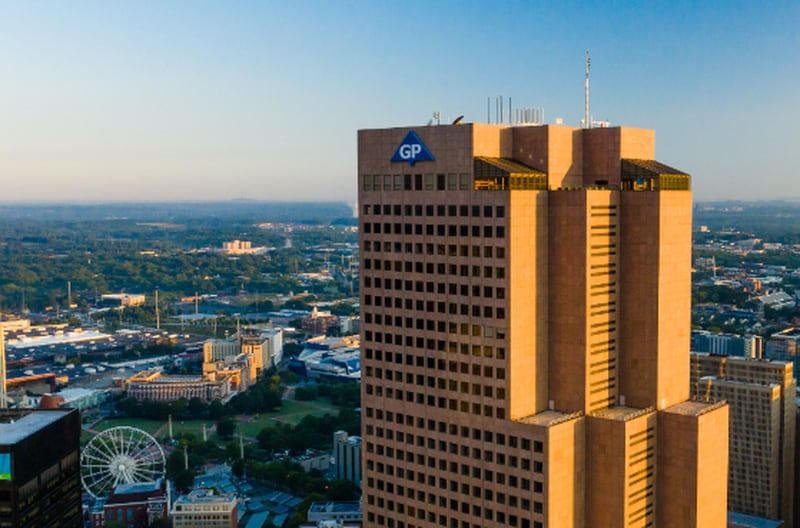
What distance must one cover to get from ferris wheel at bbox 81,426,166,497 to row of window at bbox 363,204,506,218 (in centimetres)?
9133

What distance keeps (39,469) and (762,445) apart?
80.6m

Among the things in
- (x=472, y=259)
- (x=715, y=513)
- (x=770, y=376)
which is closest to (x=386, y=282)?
(x=472, y=259)

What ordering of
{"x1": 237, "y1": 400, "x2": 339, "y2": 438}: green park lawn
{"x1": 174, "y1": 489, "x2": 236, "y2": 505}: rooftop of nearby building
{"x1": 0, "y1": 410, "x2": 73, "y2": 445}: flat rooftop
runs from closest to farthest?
{"x1": 0, "y1": 410, "x2": 73, "y2": 445}: flat rooftop → {"x1": 174, "y1": 489, "x2": 236, "y2": 505}: rooftop of nearby building → {"x1": 237, "y1": 400, "x2": 339, "y2": 438}: green park lawn

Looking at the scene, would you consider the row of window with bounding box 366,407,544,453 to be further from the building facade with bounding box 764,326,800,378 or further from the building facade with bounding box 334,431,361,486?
the building facade with bounding box 764,326,800,378

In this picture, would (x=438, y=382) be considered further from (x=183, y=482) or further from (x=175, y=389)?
(x=175, y=389)

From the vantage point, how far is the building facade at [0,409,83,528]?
60.3m

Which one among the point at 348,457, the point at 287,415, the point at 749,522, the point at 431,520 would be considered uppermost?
the point at 431,520

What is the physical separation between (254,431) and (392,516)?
11967 cm

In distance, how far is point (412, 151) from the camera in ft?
165

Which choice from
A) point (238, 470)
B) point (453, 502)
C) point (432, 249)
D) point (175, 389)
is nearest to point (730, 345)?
point (238, 470)

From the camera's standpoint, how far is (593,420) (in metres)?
48.6

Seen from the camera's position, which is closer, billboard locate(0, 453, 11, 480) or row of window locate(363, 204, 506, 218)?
row of window locate(363, 204, 506, 218)

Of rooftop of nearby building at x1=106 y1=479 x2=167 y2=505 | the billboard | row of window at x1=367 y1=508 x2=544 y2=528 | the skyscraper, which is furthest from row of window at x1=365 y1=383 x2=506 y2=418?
rooftop of nearby building at x1=106 y1=479 x2=167 y2=505

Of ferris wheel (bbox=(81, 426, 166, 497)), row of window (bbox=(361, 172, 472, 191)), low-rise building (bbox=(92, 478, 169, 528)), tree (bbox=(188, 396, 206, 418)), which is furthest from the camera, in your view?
tree (bbox=(188, 396, 206, 418))
